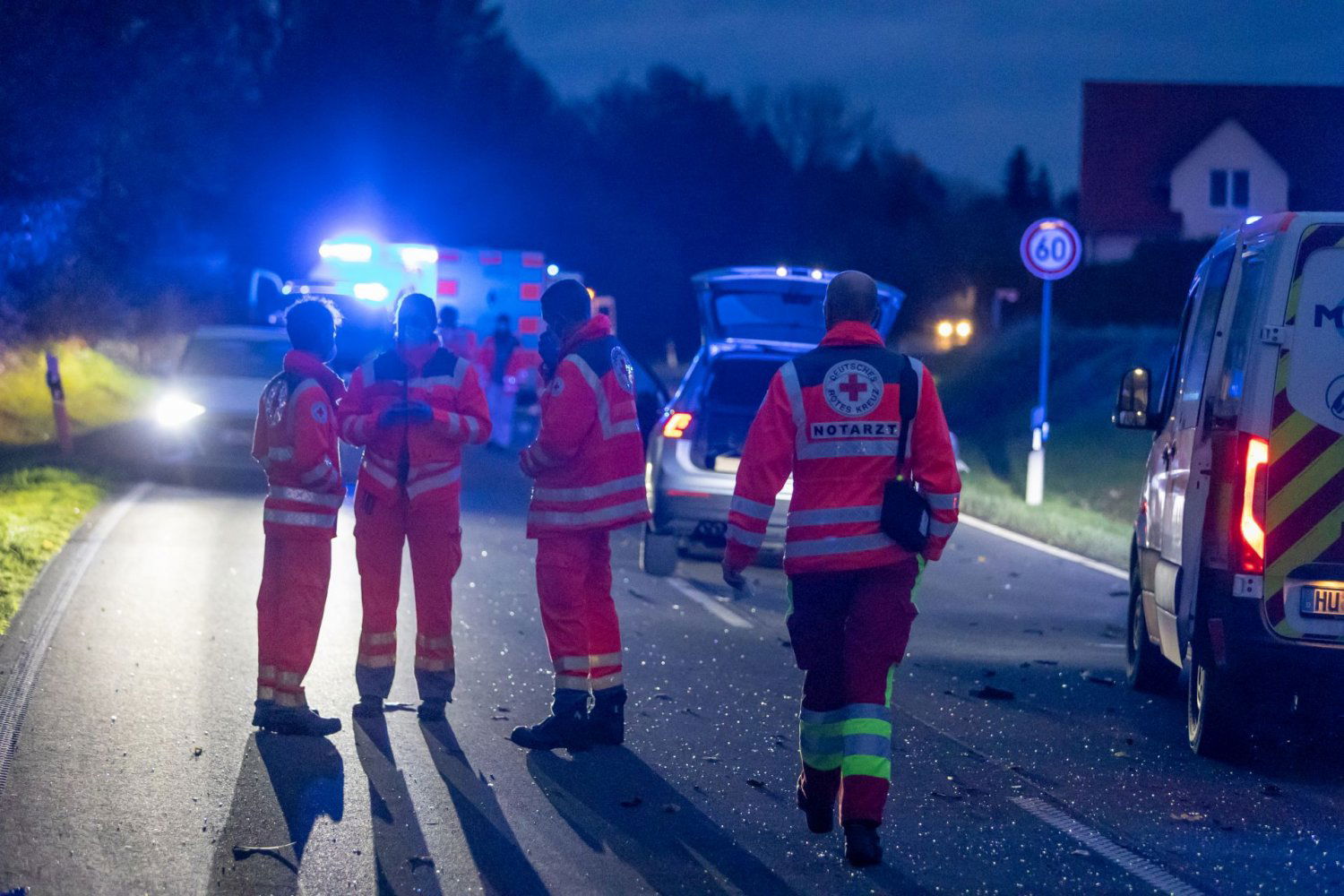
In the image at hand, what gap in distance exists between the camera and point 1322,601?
22.5ft

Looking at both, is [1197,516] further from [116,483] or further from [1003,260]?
[1003,260]

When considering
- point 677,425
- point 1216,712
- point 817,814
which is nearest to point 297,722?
point 817,814

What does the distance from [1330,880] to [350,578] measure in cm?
786

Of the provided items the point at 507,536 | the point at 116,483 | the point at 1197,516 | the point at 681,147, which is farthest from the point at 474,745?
the point at 681,147

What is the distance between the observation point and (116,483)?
57.9ft

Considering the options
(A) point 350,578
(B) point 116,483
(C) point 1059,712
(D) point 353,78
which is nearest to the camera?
(C) point 1059,712

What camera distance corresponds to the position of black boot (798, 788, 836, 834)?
5.98m

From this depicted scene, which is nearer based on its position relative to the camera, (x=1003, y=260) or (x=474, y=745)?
(x=474, y=745)

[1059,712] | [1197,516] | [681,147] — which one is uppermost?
[681,147]

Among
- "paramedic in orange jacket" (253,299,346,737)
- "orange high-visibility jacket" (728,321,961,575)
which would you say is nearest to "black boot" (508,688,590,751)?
"paramedic in orange jacket" (253,299,346,737)

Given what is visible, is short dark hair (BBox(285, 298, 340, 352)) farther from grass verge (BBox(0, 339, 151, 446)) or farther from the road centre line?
grass verge (BBox(0, 339, 151, 446))

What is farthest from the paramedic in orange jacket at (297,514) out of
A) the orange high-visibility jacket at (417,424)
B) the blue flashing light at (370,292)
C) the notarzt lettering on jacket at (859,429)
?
the blue flashing light at (370,292)

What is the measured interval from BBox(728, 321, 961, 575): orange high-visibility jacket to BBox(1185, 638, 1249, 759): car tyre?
72.3 inches

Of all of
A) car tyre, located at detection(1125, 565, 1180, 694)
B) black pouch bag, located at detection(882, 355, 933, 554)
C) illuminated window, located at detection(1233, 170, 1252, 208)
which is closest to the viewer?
black pouch bag, located at detection(882, 355, 933, 554)
